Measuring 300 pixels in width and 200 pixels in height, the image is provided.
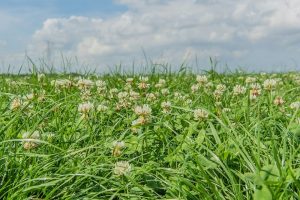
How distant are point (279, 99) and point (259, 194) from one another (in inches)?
80.0

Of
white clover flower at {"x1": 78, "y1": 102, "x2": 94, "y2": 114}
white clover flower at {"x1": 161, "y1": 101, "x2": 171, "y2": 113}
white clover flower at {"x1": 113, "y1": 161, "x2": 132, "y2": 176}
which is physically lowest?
white clover flower at {"x1": 113, "y1": 161, "x2": 132, "y2": 176}

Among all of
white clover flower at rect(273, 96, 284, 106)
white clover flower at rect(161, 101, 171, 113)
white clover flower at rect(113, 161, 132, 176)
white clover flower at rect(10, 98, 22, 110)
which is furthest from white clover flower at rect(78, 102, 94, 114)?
white clover flower at rect(273, 96, 284, 106)

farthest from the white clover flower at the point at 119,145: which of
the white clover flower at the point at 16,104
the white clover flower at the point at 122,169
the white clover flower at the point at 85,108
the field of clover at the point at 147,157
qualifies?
the white clover flower at the point at 16,104

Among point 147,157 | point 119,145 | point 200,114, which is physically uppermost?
point 200,114

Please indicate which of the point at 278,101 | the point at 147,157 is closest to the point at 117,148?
the point at 147,157

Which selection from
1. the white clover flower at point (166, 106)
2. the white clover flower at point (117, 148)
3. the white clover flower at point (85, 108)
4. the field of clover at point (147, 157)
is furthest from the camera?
the white clover flower at point (166, 106)

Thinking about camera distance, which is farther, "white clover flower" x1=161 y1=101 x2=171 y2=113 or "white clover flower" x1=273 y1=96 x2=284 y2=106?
"white clover flower" x1=161 y1=101 x2=171 y2=113

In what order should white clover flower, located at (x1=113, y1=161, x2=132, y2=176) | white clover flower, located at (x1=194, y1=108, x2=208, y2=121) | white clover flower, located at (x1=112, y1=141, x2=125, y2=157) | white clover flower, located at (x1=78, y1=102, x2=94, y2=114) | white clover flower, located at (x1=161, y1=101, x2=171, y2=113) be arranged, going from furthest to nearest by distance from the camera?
white clover flower, located at (x1=161, y1=101, x2=171, y2=113)
white clover flower, located at (x1=78, y1=102, x2=94, y2=114)
white clover flower, located at (x1=194, y1=108, x2=208, y2=121)
white clover flower, located at (x1=112, y1=141, x2=125, y2=157)
white clover flower, located at (x1=113, y1=161, x2=132, y2=176)

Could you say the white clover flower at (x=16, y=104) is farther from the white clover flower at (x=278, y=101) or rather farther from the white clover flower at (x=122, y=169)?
the white clover flower at (x=278, y=101)

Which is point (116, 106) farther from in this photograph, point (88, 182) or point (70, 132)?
point (88, 182)

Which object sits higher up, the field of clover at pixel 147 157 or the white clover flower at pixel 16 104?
the white clover flower at pixel 16 104

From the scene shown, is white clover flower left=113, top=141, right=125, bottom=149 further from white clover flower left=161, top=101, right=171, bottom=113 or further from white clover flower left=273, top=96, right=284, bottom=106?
white clover flower left=273, top=96, right=284, bottom=106

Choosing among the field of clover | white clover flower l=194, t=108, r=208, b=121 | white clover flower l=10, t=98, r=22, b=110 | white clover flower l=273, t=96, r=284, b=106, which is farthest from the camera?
white clover flower l=273, t=96, r=284, b=106

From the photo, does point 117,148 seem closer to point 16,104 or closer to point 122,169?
point 122,169
